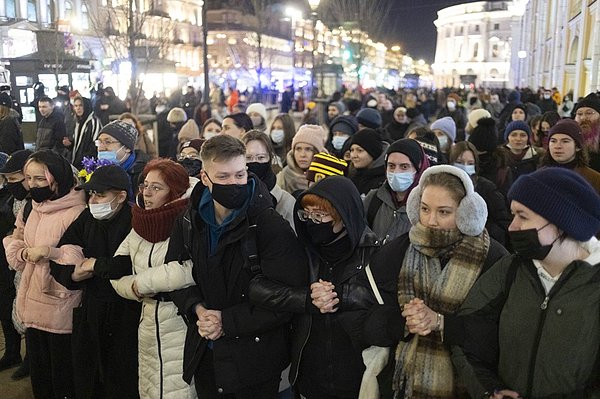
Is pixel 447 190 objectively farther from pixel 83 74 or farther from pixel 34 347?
pixel 83 74

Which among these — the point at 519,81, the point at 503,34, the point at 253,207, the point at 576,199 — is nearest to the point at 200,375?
the point at 253,207

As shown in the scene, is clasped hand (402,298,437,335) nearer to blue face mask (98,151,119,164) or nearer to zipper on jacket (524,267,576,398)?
zipper on jacket (524,267,576,398)

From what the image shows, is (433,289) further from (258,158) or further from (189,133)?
(189,133)

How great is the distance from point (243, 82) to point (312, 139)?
60644 millimetres

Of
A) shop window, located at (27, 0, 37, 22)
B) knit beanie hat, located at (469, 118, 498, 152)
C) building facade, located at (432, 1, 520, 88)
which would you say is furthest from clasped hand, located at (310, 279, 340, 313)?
building facade, located at (432, 1, 520, 88)

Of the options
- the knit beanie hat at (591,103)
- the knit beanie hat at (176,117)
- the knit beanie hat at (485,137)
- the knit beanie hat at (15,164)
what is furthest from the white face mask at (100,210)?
the knit beanie hat at (176,117)

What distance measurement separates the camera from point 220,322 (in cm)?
366

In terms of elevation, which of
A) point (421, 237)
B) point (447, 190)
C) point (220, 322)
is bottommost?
point (220, 322)

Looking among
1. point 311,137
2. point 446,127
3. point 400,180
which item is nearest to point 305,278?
point 400,180

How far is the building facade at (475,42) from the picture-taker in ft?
393

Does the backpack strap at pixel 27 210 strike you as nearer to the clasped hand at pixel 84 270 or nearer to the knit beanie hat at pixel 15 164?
the knit beanie hat at pixel 15 164

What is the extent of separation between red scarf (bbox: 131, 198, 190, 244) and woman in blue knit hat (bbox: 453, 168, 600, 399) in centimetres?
215

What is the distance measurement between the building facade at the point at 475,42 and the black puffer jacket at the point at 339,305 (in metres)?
116

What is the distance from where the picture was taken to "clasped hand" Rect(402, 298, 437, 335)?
2.96 meters
